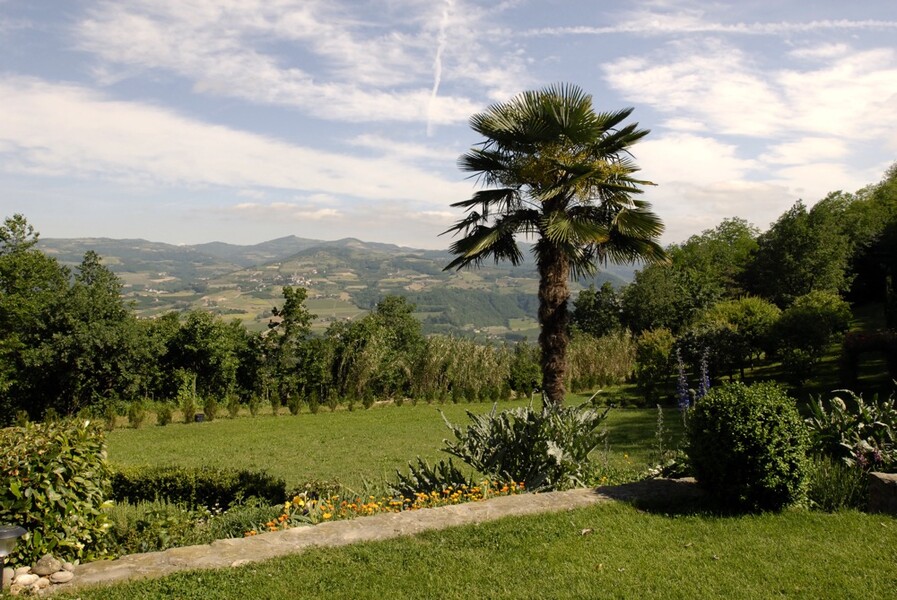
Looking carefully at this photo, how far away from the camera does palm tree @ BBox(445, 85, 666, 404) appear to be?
29.8 ft

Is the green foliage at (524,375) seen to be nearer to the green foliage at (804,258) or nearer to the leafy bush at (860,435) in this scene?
the green foliage at (804,258)

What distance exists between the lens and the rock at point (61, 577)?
4.10 m

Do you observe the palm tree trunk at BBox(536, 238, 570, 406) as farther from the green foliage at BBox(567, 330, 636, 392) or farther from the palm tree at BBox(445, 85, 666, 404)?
the green foliage at BBox(567, 330, 636, 392)

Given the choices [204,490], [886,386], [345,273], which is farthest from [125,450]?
[345,273]

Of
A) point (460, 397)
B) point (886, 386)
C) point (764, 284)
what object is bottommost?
point (460, 397)

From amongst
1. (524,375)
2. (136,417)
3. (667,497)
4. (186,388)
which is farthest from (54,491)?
(524,375)

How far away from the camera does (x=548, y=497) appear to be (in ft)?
19.0

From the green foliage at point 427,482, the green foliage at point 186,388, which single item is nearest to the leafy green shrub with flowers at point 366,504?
the green foliage at point 427,482

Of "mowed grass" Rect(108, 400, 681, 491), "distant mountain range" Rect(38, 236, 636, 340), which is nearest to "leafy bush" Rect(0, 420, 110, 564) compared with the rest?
"mowed grass" Rect(108, 400, 681, 491)

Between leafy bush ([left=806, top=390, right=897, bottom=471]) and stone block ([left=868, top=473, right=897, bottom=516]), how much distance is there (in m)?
0.59

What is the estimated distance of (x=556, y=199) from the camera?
9422 millimetres

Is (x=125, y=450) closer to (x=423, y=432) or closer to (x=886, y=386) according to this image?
(x=423, y=432)

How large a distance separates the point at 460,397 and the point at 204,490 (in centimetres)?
1507

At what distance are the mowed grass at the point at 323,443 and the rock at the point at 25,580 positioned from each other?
455 centimetres
